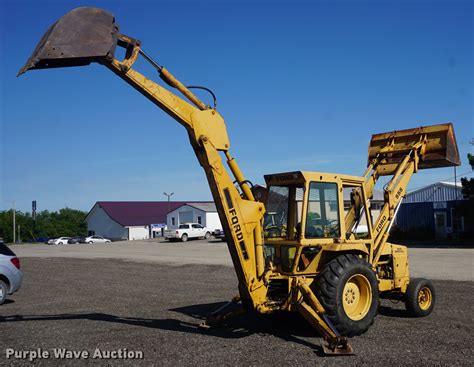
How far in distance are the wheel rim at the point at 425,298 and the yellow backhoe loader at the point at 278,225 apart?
0.82 feet

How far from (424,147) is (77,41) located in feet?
24.5

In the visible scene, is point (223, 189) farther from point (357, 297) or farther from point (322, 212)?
point (357, 297)

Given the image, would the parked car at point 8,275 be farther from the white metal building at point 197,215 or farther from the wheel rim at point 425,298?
the white metal building at point 197,215

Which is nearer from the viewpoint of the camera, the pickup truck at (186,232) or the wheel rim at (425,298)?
the wheel rim at (425,298)

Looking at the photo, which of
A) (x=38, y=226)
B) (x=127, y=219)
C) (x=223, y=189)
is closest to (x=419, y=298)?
(x=223, y=189)

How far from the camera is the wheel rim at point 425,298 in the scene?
10711 mm

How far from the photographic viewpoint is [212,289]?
15484mm

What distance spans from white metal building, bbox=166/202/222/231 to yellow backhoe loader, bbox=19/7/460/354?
1899 inches

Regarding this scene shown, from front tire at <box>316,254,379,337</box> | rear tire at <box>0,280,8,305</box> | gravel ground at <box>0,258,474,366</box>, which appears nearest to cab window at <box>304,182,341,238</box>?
front tire at <box>316,254,379,337</box>

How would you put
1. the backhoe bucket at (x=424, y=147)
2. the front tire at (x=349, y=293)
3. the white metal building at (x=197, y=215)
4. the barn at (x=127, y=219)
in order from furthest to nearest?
the barn at (x=127, y=219), the white metal building at (x=197, y=215), the backhoe bucket at (x=424, y=147), the front tire at (x=349, y=293)

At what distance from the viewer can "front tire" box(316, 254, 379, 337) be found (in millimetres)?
8383

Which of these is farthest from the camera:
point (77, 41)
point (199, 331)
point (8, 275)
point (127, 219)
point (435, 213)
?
point (127, 219)

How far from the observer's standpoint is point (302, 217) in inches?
352

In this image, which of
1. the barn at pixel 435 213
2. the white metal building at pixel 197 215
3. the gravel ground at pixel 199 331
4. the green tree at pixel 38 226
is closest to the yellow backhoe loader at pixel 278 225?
the gravel ground at pixel 199 331
